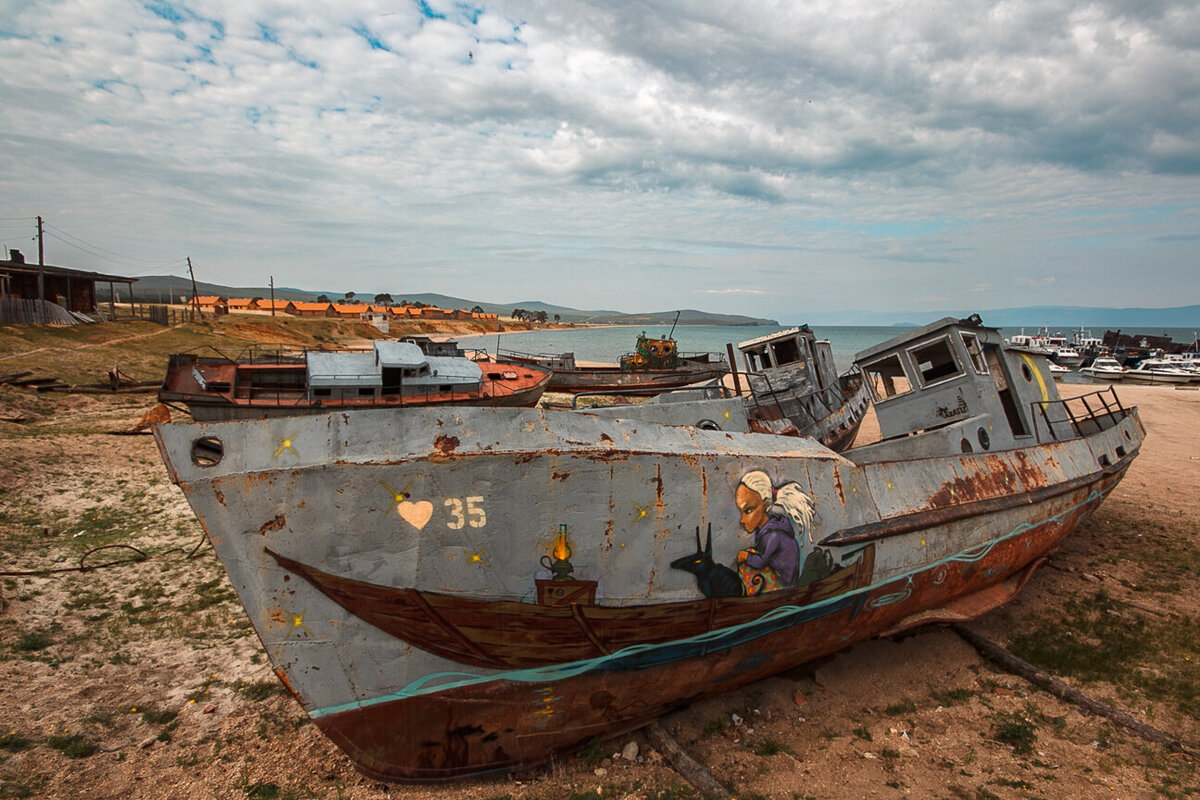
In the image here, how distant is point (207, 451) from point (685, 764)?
4.46 meters

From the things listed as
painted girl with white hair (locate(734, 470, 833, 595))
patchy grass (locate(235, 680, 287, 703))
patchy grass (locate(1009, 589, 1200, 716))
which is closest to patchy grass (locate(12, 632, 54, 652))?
patchy grass (locate(235, 680, 287, 703))

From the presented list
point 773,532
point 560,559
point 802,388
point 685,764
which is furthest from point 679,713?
point 802,388

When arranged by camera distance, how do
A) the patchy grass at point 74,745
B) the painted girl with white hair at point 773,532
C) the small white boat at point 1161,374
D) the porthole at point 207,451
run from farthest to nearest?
the small white boat at point 1161,374 → the painted girl with white hair at point 773,532 → the patchy grass at point 74,745 → the porthole at point 207,451

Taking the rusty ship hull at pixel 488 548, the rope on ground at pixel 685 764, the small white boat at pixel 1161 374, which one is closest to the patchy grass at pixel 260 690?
the rusty ship hull at pixel 488 548

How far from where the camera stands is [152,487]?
11.3m

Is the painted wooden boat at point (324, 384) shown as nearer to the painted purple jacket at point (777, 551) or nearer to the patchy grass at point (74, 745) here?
the patchy grass at point (74, 745)

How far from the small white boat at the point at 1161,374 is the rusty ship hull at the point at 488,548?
46653 millimetres

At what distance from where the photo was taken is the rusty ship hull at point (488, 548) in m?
4.03

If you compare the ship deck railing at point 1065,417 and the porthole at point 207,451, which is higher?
the porthole at point 207,451

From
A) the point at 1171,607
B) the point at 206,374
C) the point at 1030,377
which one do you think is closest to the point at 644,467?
the point at 1171,607

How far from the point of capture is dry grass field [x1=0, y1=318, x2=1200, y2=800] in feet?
14.8

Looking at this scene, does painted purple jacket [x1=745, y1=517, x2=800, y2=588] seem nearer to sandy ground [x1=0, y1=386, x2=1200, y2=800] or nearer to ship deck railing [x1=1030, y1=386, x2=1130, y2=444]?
sandy ground [x1=0, y1=386, x2=1200, y2=800]

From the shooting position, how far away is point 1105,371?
4016 centimetres

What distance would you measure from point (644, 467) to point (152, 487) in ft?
38.5
